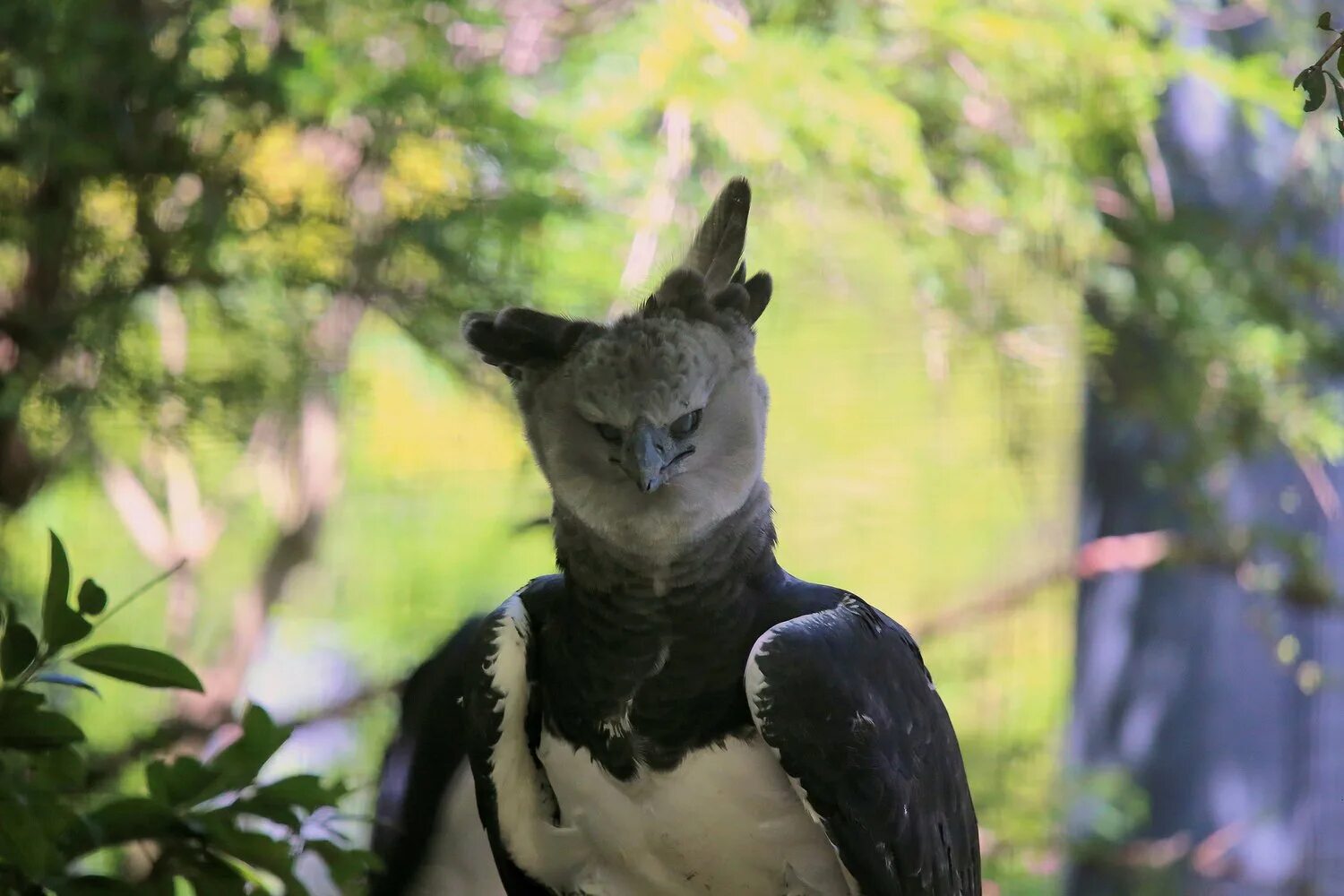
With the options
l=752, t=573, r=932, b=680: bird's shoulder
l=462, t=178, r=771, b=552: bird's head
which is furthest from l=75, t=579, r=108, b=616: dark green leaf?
l=752, t=573, r=932, b=680: bird's shoulder

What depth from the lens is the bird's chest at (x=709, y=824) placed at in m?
0.67

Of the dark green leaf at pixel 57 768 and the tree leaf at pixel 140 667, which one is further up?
the tree leaf at pixel 140 667

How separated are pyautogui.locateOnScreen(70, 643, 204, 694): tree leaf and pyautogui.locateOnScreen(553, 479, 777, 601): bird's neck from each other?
206 millimetres

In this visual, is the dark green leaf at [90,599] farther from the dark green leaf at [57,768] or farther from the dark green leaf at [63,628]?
the dark green leaf at [57,768]

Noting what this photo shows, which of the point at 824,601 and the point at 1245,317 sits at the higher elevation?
the point at 824,601

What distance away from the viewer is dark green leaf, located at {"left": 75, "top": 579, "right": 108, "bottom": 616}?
0.64 m

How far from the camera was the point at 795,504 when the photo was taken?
168 cm

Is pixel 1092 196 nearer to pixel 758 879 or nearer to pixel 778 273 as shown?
pixel 778 273

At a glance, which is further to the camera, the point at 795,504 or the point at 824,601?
the point at 795,504

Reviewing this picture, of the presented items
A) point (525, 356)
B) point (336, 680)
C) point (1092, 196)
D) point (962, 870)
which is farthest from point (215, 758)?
point (1092, 196)

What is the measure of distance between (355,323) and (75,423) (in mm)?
348

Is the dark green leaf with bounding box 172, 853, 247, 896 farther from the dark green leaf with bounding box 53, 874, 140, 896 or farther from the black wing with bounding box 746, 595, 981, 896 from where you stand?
the black wing with bounding box 746, 595, 981, 896

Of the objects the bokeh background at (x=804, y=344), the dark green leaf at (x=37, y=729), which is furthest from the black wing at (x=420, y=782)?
the bokeh background at (x=804, y=344)

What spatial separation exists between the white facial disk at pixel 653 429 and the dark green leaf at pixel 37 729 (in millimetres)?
276
